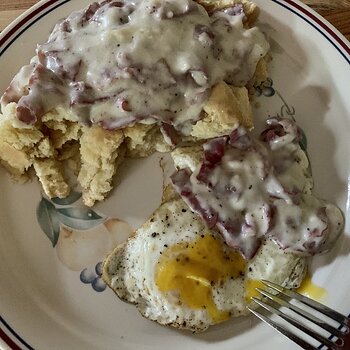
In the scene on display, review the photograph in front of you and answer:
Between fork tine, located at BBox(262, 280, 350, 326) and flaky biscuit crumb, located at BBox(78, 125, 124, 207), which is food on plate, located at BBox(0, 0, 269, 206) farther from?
fork tine, located at BBox(262, 280, 350, 326)

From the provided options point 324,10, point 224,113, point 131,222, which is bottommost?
point 131,222

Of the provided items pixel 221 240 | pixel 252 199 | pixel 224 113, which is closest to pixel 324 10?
pixel 224 113

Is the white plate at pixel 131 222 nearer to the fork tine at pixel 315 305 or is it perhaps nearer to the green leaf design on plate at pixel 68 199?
the green leaf design on plate at pixel 68 199

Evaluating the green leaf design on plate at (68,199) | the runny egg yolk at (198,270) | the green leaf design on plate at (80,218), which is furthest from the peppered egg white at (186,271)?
the green leaf design on plate at (68,199)

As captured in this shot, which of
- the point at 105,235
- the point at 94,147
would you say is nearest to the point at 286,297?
the point at 105,235

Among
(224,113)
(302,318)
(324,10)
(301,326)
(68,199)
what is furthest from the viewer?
(324,10)

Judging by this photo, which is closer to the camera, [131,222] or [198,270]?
[198,270]

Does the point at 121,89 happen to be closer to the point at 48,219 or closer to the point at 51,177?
the point at 51,177
